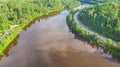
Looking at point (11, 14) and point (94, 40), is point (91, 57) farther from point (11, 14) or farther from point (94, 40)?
point (11, 14)

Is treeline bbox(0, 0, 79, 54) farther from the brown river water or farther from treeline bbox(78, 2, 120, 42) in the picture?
treeline bbox(78, 2, 120, 42)

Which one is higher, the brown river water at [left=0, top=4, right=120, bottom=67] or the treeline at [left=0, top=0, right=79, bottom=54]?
the treeline at [left=0, top=0, right=79, bottom=54]

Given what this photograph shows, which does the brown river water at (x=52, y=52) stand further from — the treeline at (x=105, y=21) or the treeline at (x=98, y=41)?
the treeline at (x=105, y=21)

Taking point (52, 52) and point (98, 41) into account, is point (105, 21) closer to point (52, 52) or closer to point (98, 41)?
point (98, 41)

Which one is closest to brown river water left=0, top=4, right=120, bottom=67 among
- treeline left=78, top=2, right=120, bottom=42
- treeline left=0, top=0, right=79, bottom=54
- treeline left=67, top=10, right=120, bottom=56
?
treeline left=67, top=10, right=120, bottom=56

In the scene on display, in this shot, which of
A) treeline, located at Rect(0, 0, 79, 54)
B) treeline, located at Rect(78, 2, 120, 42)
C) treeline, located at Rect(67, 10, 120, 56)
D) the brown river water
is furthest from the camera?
treeline, located at Rect(0, 0, 79, 54)

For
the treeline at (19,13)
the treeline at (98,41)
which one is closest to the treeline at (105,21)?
the treeline at (98,41)

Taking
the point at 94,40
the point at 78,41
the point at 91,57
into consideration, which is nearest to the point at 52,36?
the point at 78,41
